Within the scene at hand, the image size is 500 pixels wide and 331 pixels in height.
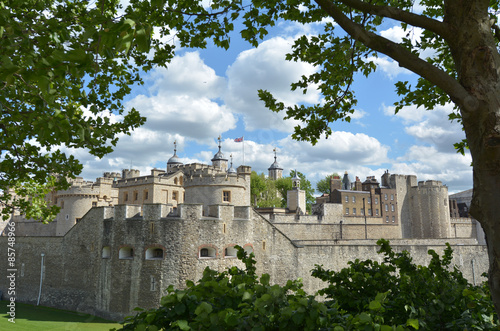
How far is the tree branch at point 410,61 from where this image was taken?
410 centimetres

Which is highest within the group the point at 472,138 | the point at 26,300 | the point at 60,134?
the point at 60,134

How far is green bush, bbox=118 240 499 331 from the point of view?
4.06 m

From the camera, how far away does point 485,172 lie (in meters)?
3.91

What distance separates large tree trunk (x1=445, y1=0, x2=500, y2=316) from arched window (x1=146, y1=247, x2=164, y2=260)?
68.7 ft

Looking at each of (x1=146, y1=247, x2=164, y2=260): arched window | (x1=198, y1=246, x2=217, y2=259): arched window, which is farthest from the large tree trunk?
(x1=146, y1=247, x2=164, y2=260): arched window

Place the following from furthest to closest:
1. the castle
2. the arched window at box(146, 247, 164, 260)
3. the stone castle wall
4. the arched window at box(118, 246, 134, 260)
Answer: the arched window at box(118, 246, 134, 260), the arched window at box(146, 247, 164, 260), the castle, the stone castle wall

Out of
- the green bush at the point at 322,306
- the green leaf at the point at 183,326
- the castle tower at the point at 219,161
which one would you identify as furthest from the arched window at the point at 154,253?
the castle tower at the point at 219,161

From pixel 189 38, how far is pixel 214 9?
91cm

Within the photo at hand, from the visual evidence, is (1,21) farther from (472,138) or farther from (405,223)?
(405,223)

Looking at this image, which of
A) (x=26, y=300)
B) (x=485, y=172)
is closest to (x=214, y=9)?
(x=485, y=172)

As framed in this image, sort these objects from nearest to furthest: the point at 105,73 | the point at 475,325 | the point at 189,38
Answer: the point at 475,325 → the point at 189,38 → the point at 105,73

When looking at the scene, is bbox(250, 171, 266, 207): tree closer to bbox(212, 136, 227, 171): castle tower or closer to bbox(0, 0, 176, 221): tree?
bbox(212, 136, 227, 171): castle tower

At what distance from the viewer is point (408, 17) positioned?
4.66 m

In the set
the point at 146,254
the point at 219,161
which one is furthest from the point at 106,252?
the point at 219,161
